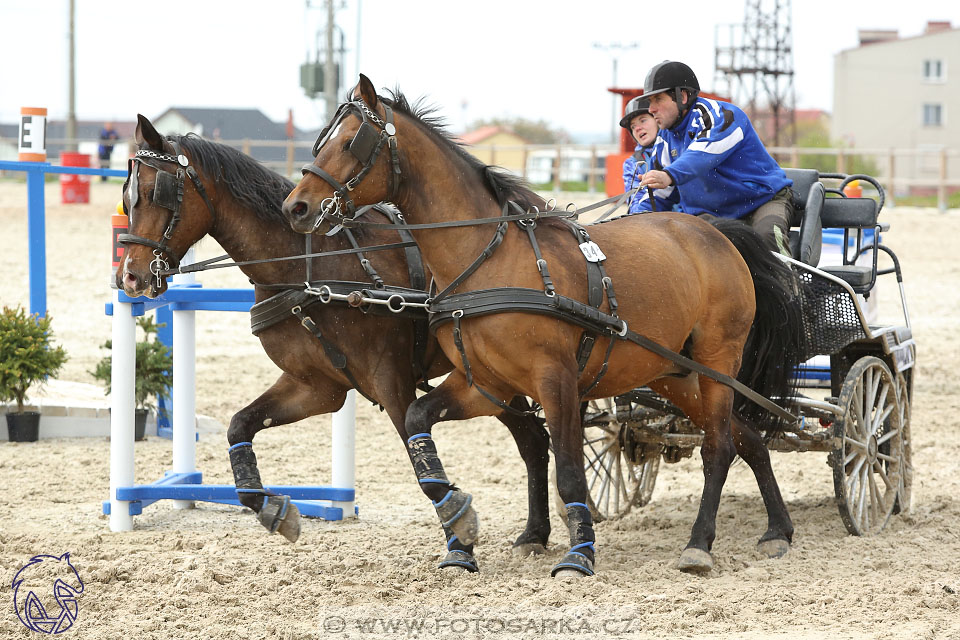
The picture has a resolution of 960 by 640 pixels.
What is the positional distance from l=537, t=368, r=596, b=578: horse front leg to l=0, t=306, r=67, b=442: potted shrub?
444 centimetres

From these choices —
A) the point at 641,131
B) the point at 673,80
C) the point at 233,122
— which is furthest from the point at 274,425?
the point at 233,122

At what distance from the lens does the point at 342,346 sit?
A: 4.55 m

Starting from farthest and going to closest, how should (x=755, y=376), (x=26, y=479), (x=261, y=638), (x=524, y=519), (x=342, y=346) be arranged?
1. (x=26, y=479)
2. (x=524, y=519)
3. (x=755, y=376)
4. (x=342, y=346)
5. (x=261, y=638)

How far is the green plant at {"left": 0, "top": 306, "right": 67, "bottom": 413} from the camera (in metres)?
7.26

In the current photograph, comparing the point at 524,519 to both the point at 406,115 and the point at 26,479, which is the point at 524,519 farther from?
the point at 26,479

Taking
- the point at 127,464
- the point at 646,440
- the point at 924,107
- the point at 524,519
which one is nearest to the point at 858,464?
the point at 646,440

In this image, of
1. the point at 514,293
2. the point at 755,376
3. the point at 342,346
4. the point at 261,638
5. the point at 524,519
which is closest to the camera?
the point at 261,638

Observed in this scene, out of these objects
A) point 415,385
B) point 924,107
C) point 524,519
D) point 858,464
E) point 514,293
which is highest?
point 924,107

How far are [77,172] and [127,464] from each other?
220 cm

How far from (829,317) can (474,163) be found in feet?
6.52

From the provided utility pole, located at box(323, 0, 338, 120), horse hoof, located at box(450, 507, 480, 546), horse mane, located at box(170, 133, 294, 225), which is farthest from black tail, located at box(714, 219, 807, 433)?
utility pole, located at box(323, 0, 338, 120)

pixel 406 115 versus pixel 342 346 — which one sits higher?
pixel 406 115

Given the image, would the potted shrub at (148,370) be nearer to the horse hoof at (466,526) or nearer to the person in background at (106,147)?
the horse hoof at (466,526)

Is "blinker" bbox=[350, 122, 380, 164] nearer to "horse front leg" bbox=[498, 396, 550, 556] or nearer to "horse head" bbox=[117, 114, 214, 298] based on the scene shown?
"horse head" bbox=[117, 114, 214, 298]
